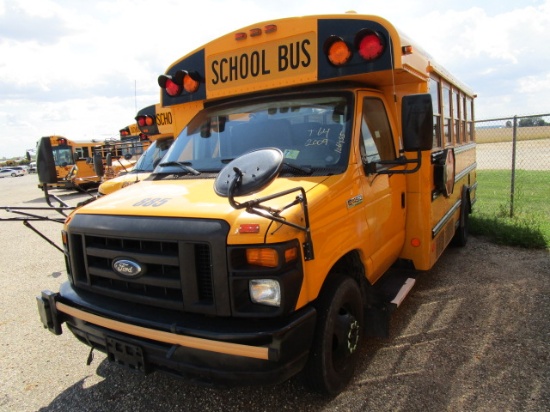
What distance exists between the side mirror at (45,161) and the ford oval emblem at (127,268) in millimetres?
1285

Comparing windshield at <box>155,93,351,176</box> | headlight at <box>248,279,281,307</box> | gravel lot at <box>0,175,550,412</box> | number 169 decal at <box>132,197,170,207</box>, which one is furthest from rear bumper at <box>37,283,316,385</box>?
windshield at <box>155,93,351,176</box>

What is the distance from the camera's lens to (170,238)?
242 centimetres

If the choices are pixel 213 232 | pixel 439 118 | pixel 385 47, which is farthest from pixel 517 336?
pixel 213 232

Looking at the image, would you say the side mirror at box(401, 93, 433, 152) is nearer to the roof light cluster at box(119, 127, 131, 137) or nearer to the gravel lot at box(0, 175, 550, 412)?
the gravel lot at box(0, 175, 550, 412)

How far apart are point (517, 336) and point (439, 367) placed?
3.19 ft

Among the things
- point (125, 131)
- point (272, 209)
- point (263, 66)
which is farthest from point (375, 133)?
point (125, 131)

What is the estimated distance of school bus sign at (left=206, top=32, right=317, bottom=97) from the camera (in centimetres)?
341

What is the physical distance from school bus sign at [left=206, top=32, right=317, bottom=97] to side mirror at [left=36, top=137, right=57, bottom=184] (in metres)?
1.51

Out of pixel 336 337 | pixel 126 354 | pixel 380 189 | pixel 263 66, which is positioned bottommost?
pixel 336 337

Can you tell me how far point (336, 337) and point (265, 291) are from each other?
91cm

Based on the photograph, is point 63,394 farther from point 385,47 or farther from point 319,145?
point 385,47

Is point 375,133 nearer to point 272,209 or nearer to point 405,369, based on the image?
point 272,209

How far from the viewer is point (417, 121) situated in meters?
2.94

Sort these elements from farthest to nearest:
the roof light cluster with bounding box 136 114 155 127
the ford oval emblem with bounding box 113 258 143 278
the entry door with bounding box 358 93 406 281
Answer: the roof light cluster with bounding box 136 114 155 127 < the entry door with bounding box 358 93 406 281 < the ford oval emblem with bounding box 113 258 143 278
